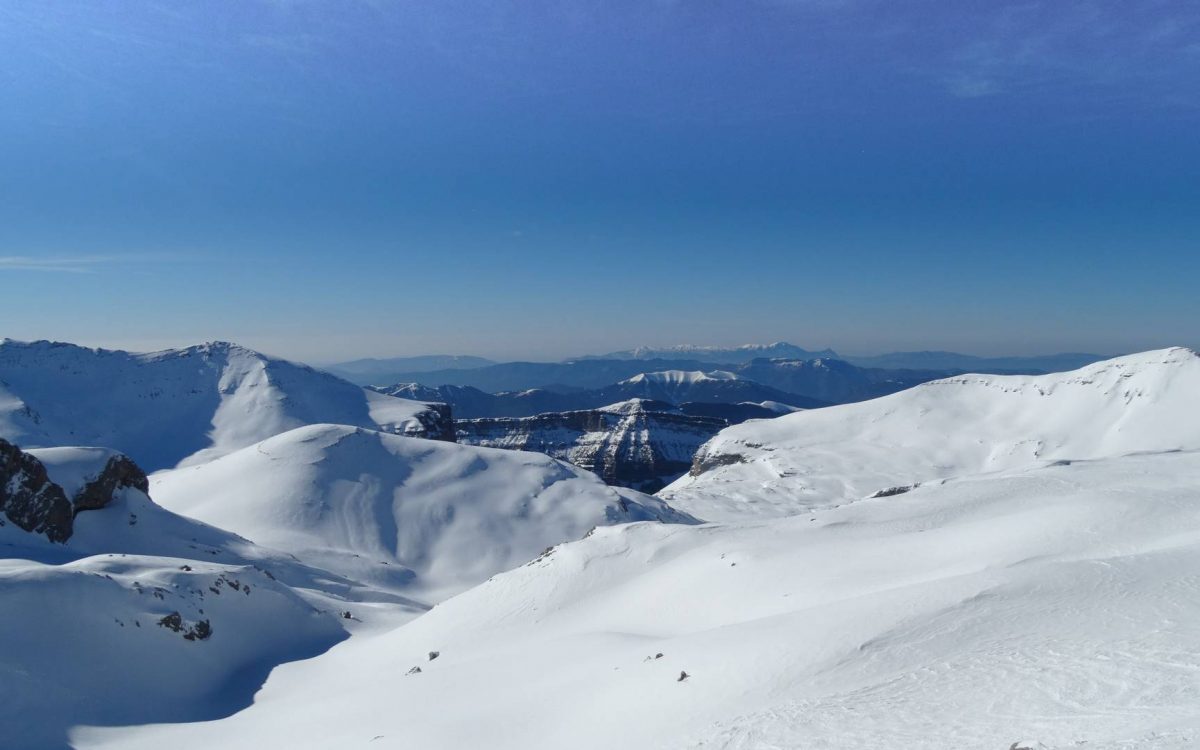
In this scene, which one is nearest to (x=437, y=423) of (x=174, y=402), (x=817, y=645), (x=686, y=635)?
(x=174, y=402)

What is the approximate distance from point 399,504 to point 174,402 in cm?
12313

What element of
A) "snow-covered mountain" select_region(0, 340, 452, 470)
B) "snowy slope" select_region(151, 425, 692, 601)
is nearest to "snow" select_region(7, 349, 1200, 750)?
"snowy slope" select_region(151, 425, 692, 601)

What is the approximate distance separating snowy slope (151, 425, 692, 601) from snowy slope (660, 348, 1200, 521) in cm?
2299

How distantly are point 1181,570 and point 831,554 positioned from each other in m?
10.8

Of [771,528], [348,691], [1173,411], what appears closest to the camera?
[348,691]

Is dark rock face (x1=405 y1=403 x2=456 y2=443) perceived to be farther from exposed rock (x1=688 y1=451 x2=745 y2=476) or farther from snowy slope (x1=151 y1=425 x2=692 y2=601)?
snowy slope (x1=151 y1=425 x2=692 y2=601)

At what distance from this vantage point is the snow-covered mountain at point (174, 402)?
143 metres

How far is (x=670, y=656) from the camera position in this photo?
16469 millimetres

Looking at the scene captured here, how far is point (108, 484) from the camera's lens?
48.2m

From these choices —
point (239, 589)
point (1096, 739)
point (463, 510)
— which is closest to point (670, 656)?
point (1096, 739)

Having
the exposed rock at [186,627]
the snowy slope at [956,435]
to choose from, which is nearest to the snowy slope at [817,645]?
the exposed rock at [186,627]

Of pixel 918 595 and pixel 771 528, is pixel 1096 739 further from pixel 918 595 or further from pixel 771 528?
pixel 771 528

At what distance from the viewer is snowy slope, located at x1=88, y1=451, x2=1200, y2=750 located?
1105 cm

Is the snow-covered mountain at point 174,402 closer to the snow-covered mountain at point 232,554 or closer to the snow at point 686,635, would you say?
the snow-covered mountain at point 232,554
